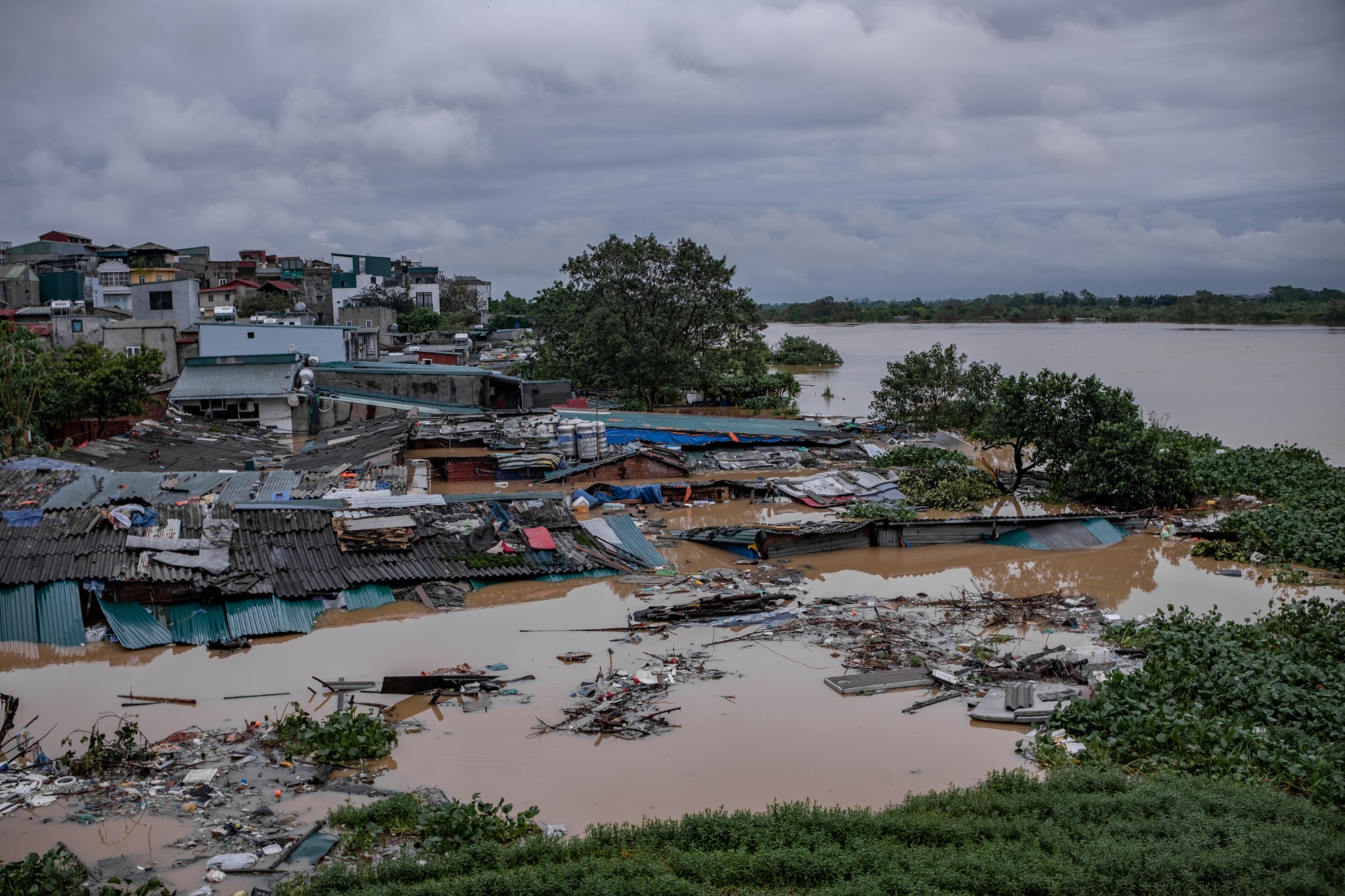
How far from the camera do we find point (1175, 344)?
6588 cm

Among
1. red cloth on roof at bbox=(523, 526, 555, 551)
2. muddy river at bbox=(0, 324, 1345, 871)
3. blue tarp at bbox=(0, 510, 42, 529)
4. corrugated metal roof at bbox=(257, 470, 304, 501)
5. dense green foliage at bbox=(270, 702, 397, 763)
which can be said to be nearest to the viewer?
muddy river at bbox=(0, 324, 1345, 871)

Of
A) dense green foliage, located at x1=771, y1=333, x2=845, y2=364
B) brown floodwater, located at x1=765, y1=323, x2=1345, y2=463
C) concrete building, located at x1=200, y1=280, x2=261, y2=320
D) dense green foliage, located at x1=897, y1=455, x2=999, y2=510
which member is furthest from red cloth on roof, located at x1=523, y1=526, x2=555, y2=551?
dense green foliage, located at x1=771, y1=333, x2=845, y2=364

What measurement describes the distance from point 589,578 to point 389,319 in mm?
37982

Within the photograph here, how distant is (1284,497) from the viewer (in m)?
18.1

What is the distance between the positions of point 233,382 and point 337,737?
19417mm

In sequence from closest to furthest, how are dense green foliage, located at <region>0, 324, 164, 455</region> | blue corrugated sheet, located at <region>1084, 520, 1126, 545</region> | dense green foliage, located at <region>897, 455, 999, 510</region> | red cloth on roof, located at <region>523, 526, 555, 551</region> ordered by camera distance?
red cloth on roof, located at <region>523, 526, 555, 551</region> < blue corrugated sheet, located at <region>1084, 520, 1126, 545</region> < dense green foliage, located at <region>897, 455, 999, 510</region> < dense green foliage, located at <region>0, 324, 164, 455</region>

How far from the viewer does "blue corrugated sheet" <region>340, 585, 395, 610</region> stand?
12050 millimetres

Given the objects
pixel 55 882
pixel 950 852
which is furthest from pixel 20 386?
pixel 950 852

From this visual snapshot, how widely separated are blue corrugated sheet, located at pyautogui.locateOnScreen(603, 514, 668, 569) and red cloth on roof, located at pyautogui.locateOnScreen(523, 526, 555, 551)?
128 cm

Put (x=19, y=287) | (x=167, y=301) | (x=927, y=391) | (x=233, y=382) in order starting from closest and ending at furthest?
1. (x=233, y=382)
2. (x=927, y=391)
3. (x=167, y=301)
4. (x=19, y=287)

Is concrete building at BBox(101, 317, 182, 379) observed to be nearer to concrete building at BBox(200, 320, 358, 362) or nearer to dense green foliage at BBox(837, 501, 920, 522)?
concrete building at BBox(200, 320, 358, 362)

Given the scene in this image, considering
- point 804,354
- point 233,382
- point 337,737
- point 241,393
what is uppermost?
point 804,354

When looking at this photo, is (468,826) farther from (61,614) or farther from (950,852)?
(61,614)

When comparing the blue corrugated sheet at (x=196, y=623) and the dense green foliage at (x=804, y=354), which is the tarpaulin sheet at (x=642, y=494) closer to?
the blue corrugated sheet at (x=196, y=623)
